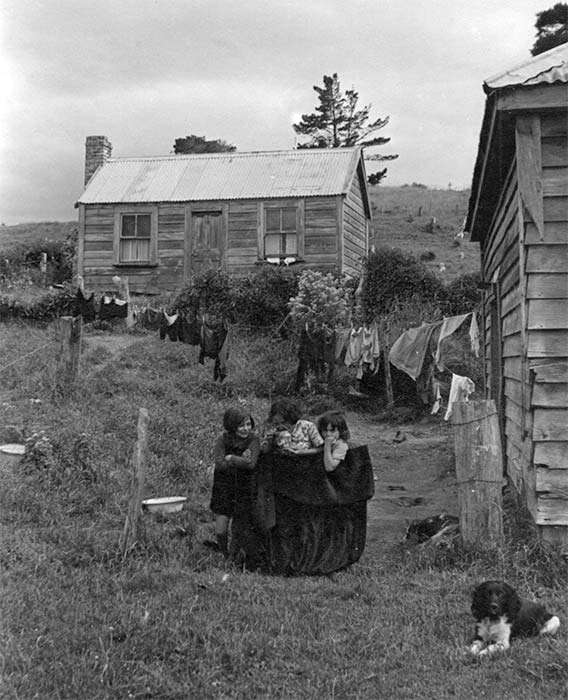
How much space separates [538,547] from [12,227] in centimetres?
5232

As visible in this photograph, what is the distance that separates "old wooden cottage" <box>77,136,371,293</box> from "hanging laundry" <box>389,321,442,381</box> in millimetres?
9449

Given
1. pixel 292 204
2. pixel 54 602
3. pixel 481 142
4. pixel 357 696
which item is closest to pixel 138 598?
pixel 54 602

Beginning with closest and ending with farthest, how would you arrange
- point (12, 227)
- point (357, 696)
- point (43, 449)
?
point (357, 696), point (43, 449), point (12, 227)

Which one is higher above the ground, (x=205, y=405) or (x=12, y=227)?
(x=12, y=227)

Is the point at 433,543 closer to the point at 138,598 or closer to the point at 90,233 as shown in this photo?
the point at 138,598

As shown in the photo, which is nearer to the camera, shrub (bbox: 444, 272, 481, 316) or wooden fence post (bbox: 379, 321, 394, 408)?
wooden fence post (bbox: 379, 321, 394, 408)

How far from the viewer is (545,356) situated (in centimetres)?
604

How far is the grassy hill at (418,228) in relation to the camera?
33719 mm

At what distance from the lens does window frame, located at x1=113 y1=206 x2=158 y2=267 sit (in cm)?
2272

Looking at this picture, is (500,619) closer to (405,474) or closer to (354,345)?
(405,474)

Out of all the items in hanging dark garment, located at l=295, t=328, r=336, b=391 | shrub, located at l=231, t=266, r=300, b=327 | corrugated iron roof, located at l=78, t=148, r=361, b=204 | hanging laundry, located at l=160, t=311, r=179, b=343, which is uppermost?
corrugated iron roof, located at l=78, t=148, r=361, b=204

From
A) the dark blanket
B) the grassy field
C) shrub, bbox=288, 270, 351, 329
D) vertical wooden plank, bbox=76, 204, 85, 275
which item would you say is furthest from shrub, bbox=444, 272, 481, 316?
the dark blanket

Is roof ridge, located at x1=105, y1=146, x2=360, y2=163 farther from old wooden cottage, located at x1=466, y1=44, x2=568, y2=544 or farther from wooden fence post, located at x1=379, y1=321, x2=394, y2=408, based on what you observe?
old wooden cottage, located at x1=466, y1=44, x2=568, y2=544

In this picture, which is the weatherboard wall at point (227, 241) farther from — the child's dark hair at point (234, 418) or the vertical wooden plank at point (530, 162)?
the child's dark hair at point (234, 418)
